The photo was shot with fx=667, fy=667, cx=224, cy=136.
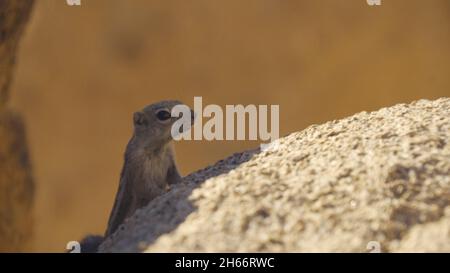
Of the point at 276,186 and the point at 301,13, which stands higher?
the point at 301,13

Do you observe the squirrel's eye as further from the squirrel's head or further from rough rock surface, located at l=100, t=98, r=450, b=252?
rough rock surface, located at l=100, t=98, r=450, b=252

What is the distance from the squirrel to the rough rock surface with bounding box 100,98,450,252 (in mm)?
661

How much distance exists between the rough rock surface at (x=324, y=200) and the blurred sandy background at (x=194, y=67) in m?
5.27

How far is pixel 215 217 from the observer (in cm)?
196

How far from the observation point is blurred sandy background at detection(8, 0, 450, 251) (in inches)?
303

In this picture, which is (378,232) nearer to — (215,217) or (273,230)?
(273,230)

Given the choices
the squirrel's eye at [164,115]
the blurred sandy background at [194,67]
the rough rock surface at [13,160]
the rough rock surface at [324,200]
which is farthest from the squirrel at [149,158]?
the blurred sandy background at [194,67]

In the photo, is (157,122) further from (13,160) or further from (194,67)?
(194,67)

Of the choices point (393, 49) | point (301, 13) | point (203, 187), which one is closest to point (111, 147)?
point (301, 13)

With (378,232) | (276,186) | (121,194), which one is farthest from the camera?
(121,194)

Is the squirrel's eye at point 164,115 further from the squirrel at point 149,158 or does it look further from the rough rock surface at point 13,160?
the rough rock surface at point 13,160

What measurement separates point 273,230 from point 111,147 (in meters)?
6.19

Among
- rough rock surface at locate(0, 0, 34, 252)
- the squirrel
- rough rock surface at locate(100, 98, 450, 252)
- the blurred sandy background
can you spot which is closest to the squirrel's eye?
the squirrel

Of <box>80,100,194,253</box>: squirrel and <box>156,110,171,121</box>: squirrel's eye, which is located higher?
<box>156,110,171,121</box>: squirrel's eye
